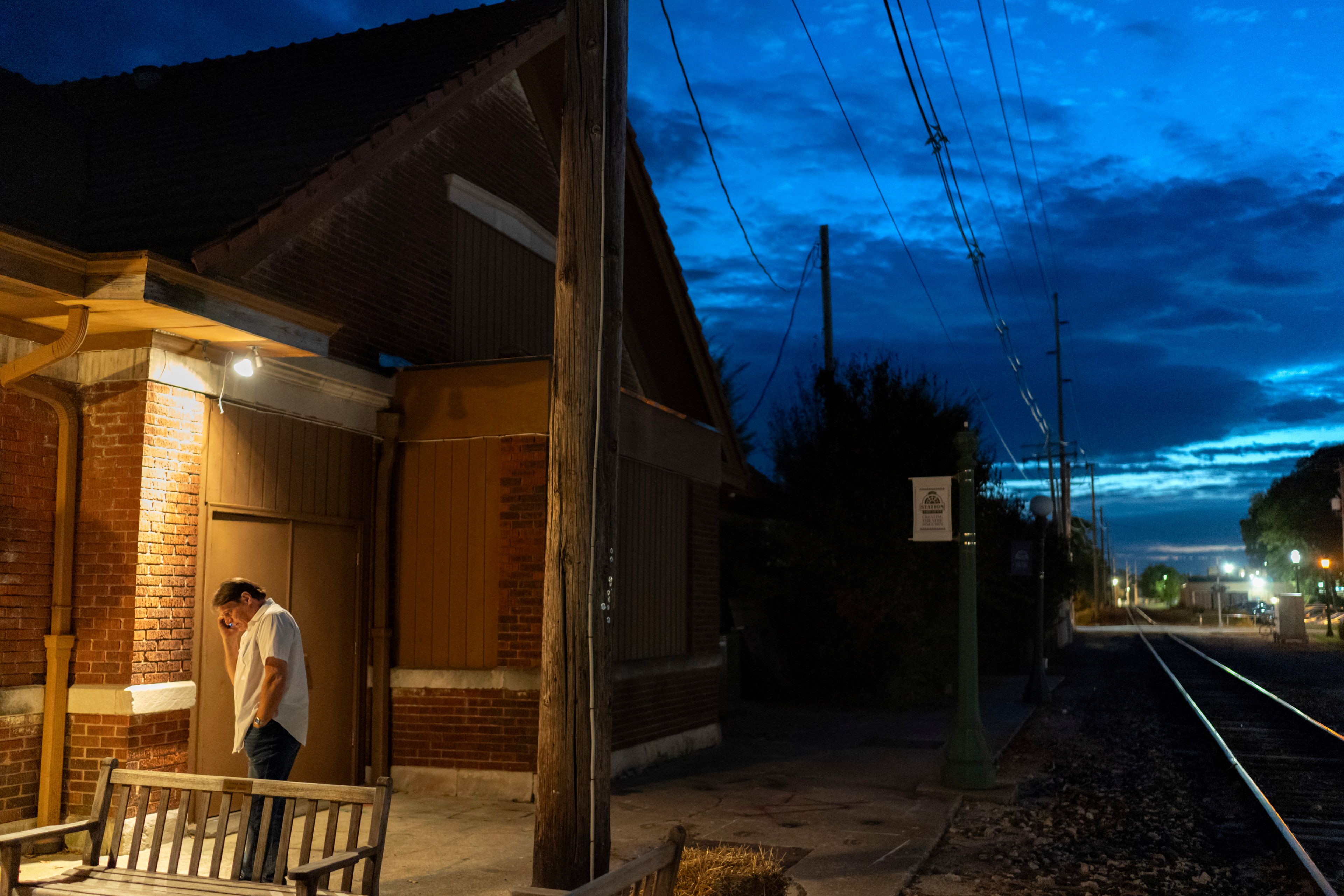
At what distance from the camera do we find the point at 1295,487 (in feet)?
283

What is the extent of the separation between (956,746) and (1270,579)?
4368 inches

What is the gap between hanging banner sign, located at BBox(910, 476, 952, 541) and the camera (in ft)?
35.6

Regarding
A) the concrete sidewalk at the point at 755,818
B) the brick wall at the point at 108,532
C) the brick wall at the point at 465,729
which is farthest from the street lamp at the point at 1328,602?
the brick wall at the point at 108,532

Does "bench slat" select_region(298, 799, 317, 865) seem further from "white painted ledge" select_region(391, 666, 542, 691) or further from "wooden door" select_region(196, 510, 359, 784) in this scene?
"white painted ledge" select_region(391, 666, 542, 691)

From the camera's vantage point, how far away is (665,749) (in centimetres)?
1209

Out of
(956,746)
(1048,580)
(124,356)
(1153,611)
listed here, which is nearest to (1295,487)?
(1153,611)

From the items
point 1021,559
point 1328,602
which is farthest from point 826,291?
point 1328,602

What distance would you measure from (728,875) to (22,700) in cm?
480

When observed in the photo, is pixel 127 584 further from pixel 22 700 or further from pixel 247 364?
pixel 247 364

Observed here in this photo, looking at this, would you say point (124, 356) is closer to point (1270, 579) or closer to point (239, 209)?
point (239, 209)

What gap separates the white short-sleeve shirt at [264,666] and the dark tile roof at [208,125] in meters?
2.99

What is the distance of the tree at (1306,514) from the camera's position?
80.9 meters

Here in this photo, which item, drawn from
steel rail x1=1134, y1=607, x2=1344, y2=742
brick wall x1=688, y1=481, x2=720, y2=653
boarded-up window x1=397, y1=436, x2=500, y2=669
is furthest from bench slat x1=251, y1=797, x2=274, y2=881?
steel rail x1=1134, y1=607, x2=1344, y2=742

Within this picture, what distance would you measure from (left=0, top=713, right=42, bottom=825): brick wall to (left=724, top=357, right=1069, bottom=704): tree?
43.1 ft
